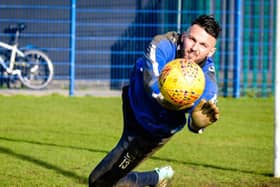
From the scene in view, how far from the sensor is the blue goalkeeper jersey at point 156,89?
5.95m

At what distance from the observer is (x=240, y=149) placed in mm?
11367

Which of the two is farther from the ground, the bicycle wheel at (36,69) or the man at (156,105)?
the man at (156,105)

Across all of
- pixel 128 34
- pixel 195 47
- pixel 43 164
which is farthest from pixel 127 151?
pixel 128 34

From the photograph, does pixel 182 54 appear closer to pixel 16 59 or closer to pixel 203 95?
pixel 203 95

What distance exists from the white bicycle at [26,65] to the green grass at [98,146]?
7.02 feet

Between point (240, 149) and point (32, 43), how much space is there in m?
9.74

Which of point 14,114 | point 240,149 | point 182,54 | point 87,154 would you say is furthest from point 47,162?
point 14,114

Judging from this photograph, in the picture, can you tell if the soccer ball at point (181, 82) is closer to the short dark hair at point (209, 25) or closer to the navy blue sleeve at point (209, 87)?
the navy blue sleeve at point (209, 87)

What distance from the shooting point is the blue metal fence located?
→ 19.8 meters

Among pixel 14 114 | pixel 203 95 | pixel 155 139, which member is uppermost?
pixel 203 95

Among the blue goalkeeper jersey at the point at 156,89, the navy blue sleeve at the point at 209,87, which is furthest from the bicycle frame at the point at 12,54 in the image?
the navy blue sleeve at the point at 209,87

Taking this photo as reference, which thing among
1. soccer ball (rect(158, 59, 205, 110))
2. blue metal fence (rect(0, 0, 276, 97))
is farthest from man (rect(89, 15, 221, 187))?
blue metal fence (rect(0, 0, 276, 97))

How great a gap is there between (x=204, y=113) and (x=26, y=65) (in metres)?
14.0

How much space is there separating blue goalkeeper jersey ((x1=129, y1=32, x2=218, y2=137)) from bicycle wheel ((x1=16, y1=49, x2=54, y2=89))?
12941 mm
